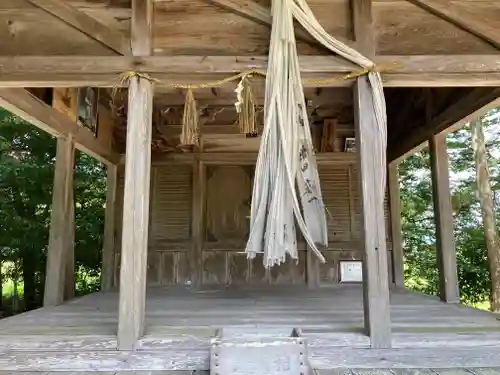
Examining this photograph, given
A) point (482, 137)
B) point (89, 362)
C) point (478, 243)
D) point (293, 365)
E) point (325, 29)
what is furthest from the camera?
point (478, 243)

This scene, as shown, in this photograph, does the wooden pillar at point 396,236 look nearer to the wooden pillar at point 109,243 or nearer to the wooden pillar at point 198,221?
the wooden pillar at point 198,221

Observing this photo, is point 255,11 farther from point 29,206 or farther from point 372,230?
point 29,206

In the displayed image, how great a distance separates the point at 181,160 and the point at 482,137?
5069 millimetres

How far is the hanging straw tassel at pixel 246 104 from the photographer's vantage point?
2.59 meters

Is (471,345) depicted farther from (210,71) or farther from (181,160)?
(181,160)

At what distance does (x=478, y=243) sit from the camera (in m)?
8.02

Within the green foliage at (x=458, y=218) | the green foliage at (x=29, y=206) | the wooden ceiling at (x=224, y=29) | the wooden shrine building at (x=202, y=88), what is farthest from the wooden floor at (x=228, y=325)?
the green foliage at (x=458, y=218)

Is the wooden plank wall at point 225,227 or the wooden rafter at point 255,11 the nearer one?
the wooden rafter at point 255,11

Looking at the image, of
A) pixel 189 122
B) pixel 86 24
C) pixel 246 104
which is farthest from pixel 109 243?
pixel 246 104

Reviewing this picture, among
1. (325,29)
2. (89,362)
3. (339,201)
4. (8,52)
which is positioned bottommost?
(89,362)

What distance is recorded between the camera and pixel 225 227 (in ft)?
16.9

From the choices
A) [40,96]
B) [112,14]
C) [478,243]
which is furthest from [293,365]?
[478,243]

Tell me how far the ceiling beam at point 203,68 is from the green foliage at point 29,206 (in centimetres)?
370

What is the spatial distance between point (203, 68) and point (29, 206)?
16.2 ft
